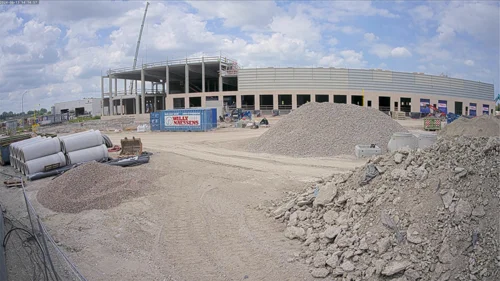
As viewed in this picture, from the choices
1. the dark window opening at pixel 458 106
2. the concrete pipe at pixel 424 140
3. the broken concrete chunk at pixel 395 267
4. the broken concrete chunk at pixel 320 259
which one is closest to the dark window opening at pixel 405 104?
the dark window opening at pixel 458 106

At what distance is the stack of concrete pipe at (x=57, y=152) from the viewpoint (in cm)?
1459

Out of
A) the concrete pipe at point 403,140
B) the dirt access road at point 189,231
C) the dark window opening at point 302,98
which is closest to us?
the dirt access road at point 189,231

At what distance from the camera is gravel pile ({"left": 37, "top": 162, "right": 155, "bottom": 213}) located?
1022cm

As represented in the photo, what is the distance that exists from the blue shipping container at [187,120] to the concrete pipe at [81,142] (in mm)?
19719

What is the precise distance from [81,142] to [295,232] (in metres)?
11.9

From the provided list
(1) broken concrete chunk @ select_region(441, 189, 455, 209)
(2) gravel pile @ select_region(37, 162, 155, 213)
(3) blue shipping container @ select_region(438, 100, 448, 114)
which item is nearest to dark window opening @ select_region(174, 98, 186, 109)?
(3) blue shipping container @ select_region(438, 100, 448, 114)

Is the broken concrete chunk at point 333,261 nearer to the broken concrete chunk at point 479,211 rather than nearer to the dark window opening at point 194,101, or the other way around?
the broken concrete chunk at point 479,211

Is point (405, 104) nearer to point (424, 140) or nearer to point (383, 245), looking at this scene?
point (424, 140)

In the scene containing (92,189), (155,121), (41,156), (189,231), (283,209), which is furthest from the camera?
(155,121)

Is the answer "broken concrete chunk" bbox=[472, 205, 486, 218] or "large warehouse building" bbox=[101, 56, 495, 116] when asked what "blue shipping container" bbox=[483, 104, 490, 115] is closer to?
"large warehouse building" bbox=[101, 56, 495, 116]

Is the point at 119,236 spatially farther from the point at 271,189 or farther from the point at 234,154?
the point at 234,154

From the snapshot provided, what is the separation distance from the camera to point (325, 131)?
1992cm

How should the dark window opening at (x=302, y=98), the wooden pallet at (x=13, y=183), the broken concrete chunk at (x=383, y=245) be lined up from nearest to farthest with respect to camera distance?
the broken concrete chunk at (x=383, y=245), the wooden pallet at (x=13, y=183), the dark window opening at (x=302, y=98)

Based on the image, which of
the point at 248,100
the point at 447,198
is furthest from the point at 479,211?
the point at 248,100
